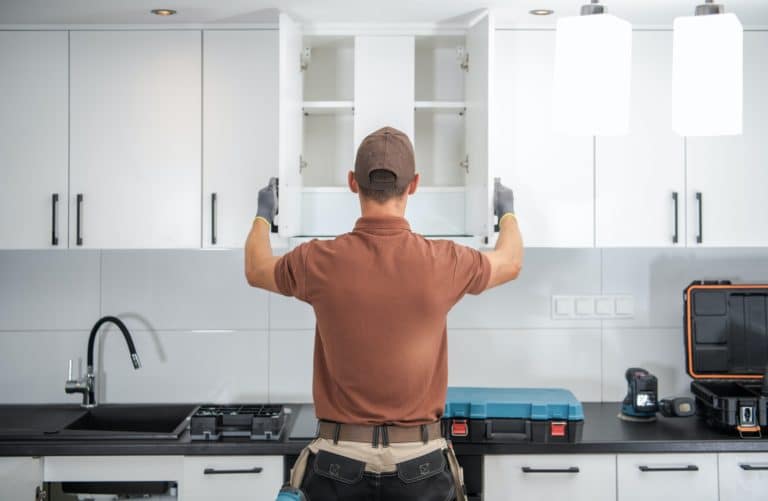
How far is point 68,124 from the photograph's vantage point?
2857 mm

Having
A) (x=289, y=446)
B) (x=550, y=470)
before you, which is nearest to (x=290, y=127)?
(x=289, y=446)

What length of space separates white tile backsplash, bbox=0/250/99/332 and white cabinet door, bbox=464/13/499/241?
1.55 meters

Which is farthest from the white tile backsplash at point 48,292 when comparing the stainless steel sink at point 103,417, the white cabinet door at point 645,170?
the white cabinet door at point 645,170

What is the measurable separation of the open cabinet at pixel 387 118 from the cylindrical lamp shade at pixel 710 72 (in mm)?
1279

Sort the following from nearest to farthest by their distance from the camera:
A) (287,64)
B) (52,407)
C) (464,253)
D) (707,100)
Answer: (707,100) → (464,253) → (287,64) → (52,407)

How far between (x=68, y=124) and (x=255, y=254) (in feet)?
3.41

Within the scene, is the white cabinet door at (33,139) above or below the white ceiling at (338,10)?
below

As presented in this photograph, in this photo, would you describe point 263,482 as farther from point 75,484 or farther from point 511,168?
point 511,168

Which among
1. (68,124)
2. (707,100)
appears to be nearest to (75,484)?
(68,124)

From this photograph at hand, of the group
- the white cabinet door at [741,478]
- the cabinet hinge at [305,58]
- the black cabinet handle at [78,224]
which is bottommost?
the white cabinet door at [741,478]

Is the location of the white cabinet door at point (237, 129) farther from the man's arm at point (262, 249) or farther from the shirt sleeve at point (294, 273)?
the shirt sleeve at point (294, 273)

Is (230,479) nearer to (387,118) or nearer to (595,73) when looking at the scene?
(387,118)

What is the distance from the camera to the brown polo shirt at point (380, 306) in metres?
2.06

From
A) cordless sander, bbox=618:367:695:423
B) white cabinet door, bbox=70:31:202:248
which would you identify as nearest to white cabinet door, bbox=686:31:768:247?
cordless sander, bbox=618:367:695:423
